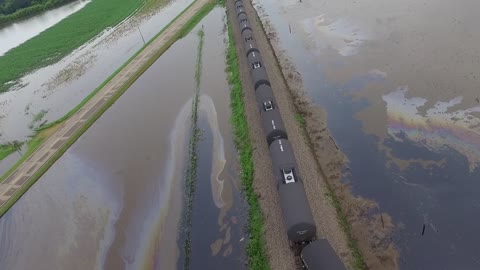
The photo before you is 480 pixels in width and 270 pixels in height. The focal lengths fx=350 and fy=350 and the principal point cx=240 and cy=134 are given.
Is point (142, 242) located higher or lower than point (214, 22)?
lower

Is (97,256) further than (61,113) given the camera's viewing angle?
No

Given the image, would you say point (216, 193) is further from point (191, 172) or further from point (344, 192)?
point (344, 192)

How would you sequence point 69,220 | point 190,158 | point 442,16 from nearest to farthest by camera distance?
point 69,220 < point 190,158 < point 442,16

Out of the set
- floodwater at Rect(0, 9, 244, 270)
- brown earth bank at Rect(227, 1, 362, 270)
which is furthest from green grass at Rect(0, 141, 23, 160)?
brown earth bank at Rect(227, 1, 362, 270)

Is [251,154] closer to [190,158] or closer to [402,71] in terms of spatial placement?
[190,158]

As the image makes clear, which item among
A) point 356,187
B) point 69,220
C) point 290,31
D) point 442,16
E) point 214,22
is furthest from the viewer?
point 214,22

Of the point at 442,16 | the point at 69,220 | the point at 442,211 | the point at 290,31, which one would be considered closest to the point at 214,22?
the point at 290,31

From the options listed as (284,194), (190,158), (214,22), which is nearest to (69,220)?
(190,158)
